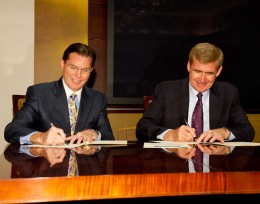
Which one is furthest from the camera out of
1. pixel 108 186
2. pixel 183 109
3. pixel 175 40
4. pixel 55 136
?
pixel 175 40

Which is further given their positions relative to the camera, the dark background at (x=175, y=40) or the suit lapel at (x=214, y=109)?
the dark background at (x=175, y=40)

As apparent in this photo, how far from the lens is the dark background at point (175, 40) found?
12.2ft

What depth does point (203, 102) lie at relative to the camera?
2508 mm

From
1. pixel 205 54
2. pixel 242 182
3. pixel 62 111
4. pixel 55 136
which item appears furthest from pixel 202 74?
pixel 242 182

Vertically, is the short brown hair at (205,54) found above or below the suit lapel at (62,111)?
above

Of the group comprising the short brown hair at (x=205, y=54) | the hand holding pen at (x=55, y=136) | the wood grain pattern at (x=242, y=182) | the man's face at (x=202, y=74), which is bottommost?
the wood grain pattern at (x=242, y=182)

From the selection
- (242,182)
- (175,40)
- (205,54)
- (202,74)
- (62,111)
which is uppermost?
(175,40)

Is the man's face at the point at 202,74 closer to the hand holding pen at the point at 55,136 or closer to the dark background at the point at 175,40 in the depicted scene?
the hand holding pen at the point at 55,136

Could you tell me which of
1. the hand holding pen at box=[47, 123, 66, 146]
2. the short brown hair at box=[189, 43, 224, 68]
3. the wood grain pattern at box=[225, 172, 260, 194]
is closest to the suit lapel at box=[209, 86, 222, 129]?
the short brown hair at box=[189, 43, 224, 68]

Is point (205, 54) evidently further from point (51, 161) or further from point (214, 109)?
point (51, 161)

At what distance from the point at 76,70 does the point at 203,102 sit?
0.84 m

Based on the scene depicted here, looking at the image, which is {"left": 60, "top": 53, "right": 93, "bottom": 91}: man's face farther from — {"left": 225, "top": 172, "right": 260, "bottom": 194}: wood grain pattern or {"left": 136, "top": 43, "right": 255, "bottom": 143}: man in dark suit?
{"left": 225, "top": 172, "right": 260, "bottom": 194}: wood grain pattern

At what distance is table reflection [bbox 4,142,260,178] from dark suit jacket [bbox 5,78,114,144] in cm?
52

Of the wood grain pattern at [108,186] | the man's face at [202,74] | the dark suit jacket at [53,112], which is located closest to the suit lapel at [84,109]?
the dark suit jacket at [53,112]
